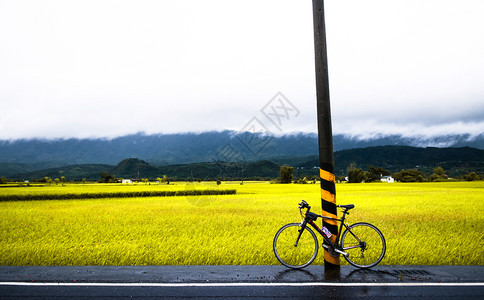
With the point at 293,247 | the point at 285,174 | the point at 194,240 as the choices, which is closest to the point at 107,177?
the point at 285,174

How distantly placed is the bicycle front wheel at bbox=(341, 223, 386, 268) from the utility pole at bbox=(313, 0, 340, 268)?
369mm

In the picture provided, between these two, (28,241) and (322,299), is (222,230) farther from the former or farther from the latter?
(322,299)

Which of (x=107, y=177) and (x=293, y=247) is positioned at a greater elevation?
(x=107, y=177)

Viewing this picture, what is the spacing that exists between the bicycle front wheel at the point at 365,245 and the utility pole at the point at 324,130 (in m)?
0.37

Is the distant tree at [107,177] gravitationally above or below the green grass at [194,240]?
above

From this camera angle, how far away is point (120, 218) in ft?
55.6

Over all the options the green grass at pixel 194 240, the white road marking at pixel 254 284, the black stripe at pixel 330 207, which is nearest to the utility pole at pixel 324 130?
the black stripe at pixel 330 207

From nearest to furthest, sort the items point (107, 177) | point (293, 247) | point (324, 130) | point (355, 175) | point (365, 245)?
point (365, 245) → point (324, 130) → point (293, 247) → point (355, 175) → point (107, 177)

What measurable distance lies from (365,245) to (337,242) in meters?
0.59

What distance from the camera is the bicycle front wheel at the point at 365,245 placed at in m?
7.30

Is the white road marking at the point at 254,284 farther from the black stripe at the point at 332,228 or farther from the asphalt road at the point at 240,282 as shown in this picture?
the black stripe at the point at 332,228

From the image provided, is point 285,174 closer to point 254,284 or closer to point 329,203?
point 329,203

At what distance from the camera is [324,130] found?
24.5 ft

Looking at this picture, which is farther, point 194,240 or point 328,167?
point 194,240
